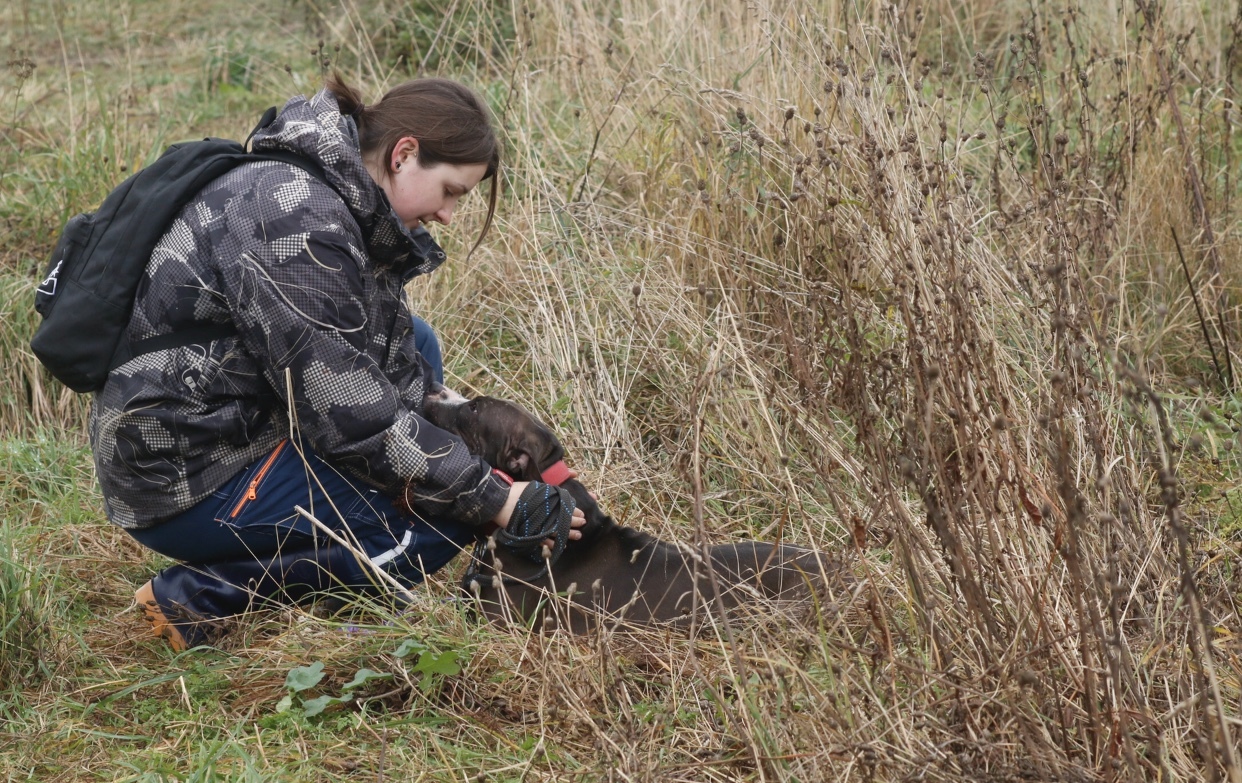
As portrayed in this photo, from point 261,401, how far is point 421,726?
852mm

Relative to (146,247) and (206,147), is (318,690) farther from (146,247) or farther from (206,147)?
(206,147)

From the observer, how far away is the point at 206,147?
9.32 feet

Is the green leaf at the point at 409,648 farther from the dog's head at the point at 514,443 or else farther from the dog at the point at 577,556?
the dog's head at the point at 514,443

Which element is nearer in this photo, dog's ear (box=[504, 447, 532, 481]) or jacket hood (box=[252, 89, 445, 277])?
jacket hood (box=[252, 89, 445, 277])

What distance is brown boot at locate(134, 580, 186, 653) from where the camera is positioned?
2887 millimetres

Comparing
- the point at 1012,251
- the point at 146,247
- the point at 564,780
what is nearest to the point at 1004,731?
the point at 564,780

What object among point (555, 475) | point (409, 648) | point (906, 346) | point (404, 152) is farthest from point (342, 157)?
point (906, 346)

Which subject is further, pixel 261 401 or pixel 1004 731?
pixel 261 401

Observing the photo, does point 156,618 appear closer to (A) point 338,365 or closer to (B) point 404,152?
(A) point 338,365

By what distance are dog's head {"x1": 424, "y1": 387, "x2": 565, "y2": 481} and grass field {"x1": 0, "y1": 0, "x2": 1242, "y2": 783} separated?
275 mm

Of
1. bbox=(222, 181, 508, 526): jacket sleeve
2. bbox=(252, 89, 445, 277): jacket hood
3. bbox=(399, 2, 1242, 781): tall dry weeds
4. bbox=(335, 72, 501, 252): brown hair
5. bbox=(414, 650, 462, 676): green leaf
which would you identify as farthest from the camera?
bbox=(335, 72, 501, 252): brown hair

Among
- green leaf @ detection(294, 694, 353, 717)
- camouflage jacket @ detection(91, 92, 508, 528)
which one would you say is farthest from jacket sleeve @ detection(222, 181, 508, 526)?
green leaf @ detection(294, 694, 353, 717)

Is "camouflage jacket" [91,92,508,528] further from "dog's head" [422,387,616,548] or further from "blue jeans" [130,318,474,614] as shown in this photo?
"dog's head" [422,387,616,548]

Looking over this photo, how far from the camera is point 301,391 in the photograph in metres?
2.69
